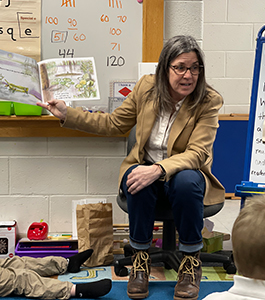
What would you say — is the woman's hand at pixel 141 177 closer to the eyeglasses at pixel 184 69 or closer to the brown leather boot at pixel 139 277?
the brown leather boot at pixel 139 277

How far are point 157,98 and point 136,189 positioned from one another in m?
0.49

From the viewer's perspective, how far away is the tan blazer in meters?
1.99

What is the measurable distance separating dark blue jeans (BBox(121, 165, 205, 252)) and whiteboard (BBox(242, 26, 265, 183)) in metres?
0.28

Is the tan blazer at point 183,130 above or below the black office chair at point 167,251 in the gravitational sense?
above

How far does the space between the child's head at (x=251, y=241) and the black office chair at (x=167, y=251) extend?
1.10 meters

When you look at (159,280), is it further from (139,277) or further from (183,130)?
(183,130)

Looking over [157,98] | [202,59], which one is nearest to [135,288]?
[157,98]

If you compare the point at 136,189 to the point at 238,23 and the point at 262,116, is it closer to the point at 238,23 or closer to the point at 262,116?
the point at 262,116

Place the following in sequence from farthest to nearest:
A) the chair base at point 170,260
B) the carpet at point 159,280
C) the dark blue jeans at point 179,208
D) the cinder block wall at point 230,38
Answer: the cinder block wall at point 230,38 < the chair base at point 170,260 < the carpet at point 159,280 < the dark blue jeans at point 179,208

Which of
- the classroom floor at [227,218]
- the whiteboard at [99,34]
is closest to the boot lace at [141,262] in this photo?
the classroom floor at [227,218]

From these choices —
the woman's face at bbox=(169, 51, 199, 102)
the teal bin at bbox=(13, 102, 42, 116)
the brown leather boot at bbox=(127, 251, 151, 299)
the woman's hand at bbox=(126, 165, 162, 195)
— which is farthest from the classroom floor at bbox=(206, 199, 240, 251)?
the teal bin at bbox=(13, 102, 42, 116)

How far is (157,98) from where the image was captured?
2076 mm

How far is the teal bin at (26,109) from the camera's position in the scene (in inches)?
94.9

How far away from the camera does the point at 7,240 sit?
2.38 m
